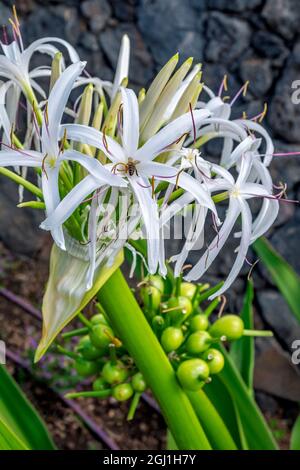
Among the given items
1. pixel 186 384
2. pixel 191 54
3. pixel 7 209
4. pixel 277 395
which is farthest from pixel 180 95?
pixel 7 209

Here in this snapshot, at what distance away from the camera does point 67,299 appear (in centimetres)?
52

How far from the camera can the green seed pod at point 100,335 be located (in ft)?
2.11

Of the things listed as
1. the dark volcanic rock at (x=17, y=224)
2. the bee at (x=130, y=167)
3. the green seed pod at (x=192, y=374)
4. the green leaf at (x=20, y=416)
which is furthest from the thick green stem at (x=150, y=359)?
the dark volcanic rock at (x=17, y=224)

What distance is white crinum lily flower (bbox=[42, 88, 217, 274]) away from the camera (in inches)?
17.6

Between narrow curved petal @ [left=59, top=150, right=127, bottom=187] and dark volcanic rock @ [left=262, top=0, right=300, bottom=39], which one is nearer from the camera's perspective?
narrow curved petal @ [left=59, top=150, right=127, bottom=187]

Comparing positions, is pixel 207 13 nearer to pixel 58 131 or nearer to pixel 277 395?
pixel 277 395

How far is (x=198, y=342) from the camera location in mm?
631

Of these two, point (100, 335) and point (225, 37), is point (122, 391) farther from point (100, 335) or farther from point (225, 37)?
point (225, 37)

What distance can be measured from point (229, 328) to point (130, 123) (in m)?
0.30

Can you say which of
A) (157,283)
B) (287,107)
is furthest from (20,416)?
(287,107)

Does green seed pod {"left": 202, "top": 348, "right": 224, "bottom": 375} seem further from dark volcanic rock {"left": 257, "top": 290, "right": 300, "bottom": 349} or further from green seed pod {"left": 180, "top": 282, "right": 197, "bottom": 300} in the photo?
dark volcanic rock {"left": 257, "top": 290, "right": 300, "bottom": 349}

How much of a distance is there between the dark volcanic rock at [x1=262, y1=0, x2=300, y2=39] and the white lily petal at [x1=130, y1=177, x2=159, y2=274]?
122cm

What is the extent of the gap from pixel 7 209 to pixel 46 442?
1.34m

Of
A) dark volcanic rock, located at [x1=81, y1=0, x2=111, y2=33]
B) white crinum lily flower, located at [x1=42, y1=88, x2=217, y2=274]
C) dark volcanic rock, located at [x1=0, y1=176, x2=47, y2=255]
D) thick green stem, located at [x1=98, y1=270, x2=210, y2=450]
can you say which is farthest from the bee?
dark volcanic rock, located at [x1=0, y1=176, x2=47, y2=255]
